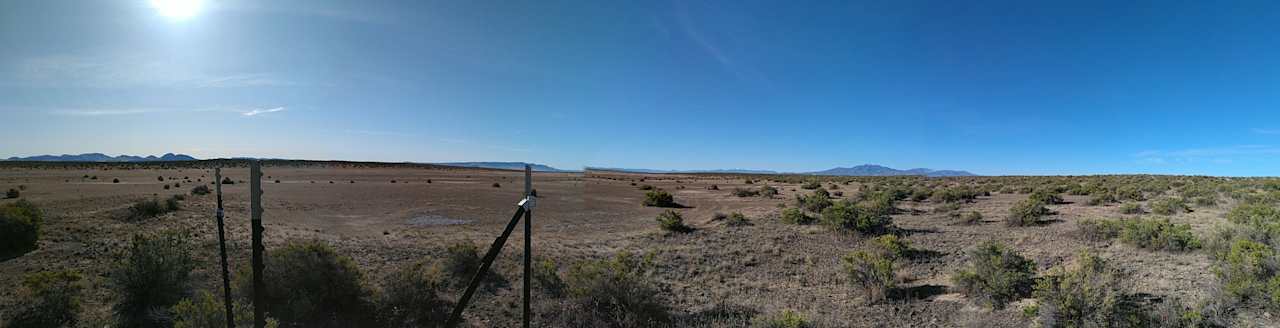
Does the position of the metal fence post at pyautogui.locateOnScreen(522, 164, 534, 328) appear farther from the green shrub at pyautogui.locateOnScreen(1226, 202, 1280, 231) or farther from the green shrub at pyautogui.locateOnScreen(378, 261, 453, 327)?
the green shrub at pyautogui.locateOnScreen(1226, 202, 1280, 231)

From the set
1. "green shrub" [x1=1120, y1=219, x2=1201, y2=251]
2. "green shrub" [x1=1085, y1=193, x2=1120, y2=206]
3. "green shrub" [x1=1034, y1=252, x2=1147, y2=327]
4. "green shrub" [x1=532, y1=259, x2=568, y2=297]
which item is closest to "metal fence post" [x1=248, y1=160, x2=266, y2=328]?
"green shrub" [x1=532, y1=259, x2=568, y2=297]

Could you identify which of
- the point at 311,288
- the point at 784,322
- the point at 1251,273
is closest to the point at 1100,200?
the point at 1251,273

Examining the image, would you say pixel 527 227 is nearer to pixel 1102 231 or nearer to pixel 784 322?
pixel 784 322

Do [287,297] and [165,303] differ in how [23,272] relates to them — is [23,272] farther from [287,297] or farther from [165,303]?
[287,297]

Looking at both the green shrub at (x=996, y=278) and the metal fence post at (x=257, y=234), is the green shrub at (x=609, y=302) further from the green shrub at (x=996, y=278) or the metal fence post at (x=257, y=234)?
the green shrub at (x=996, y=278)

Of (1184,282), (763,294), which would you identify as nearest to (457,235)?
(763,294)

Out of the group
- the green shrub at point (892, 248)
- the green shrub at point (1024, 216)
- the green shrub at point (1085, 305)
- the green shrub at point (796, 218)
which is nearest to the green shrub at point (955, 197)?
the green shrub at point (1024, 216)

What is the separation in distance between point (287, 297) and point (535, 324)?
13.2 feet

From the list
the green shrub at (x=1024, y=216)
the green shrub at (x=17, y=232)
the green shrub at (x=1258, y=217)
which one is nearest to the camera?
the green shrub at (x=1258, y=217)

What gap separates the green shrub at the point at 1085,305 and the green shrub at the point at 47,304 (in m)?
14.1

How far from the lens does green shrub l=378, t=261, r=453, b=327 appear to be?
25.4ft

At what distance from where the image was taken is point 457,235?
1630 centimetres

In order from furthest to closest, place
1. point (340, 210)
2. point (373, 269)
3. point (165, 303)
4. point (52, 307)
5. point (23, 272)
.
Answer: point (340, 210) < point (373, 269) < point (23, 272) < point (165, 303) < point (52, 307)

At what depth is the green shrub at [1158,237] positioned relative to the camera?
33.7 ft
